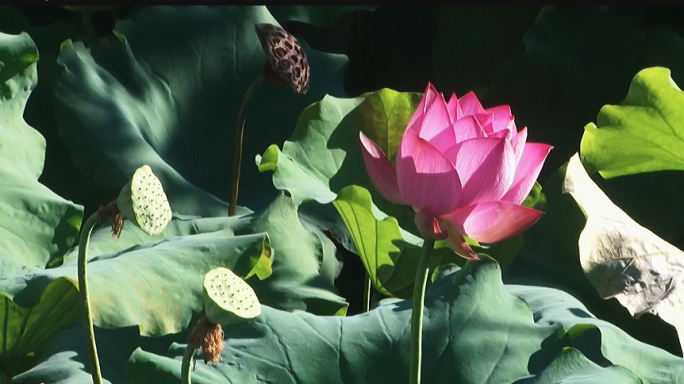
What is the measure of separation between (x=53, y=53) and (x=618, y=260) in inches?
52.0

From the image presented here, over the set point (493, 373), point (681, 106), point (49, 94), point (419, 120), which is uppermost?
point (419, 120)

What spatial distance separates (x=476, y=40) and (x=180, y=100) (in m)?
0.76

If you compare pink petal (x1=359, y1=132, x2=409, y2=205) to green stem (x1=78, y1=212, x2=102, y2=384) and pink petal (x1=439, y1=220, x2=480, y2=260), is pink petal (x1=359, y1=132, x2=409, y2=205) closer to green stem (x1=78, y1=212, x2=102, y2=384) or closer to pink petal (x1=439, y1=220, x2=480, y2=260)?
pink petal (x1=439, y1=220, x2=480, y2=260)

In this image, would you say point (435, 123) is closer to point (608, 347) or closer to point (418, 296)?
point (418, 296)

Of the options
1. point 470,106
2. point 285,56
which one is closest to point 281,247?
point 285,56

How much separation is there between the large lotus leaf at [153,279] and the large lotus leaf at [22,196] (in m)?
0.10

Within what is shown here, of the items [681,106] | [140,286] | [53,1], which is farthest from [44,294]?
[53,1]

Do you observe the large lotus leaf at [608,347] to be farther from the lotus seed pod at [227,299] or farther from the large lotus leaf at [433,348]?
the lotus seed pod at [227,299]

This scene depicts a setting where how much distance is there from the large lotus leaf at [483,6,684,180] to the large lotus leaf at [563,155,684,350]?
617mm

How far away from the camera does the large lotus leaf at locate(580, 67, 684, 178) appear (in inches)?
49.4

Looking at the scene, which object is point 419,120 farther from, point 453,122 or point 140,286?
point 140,286

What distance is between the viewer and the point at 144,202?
0.59 meters

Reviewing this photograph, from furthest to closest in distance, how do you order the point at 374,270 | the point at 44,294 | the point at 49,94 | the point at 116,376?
the point at 49,94
the point at 374,270
the point at 116,376
the point at 44,294

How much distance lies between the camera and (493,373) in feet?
2.84
